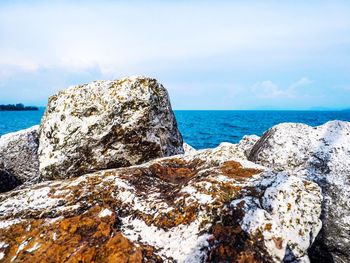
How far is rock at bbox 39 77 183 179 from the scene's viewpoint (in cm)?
837

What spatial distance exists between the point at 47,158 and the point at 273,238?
6.07 m

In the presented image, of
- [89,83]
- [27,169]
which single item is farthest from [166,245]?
[27,169]

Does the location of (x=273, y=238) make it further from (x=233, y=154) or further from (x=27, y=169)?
(x=27, y=169)

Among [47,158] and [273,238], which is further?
[47,158]

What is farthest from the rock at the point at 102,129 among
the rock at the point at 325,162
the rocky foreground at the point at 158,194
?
the rock at the point at 325,162

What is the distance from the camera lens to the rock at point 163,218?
4.61m

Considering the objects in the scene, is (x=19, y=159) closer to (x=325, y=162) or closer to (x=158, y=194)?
(x=158, y=194)

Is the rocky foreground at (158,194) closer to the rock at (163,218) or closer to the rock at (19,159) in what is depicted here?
the rock at (163,218)

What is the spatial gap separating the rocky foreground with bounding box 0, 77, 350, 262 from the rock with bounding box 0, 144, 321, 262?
0.02 m

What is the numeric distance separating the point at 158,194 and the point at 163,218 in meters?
0.68

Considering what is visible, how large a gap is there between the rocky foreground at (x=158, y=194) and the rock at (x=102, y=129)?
0.08 feet

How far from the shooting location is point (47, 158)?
339 inches

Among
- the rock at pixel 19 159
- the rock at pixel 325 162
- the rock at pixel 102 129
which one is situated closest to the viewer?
the rock at pixel 325 162

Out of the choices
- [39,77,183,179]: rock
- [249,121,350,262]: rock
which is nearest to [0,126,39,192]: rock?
[39,77,183,179]: rock
